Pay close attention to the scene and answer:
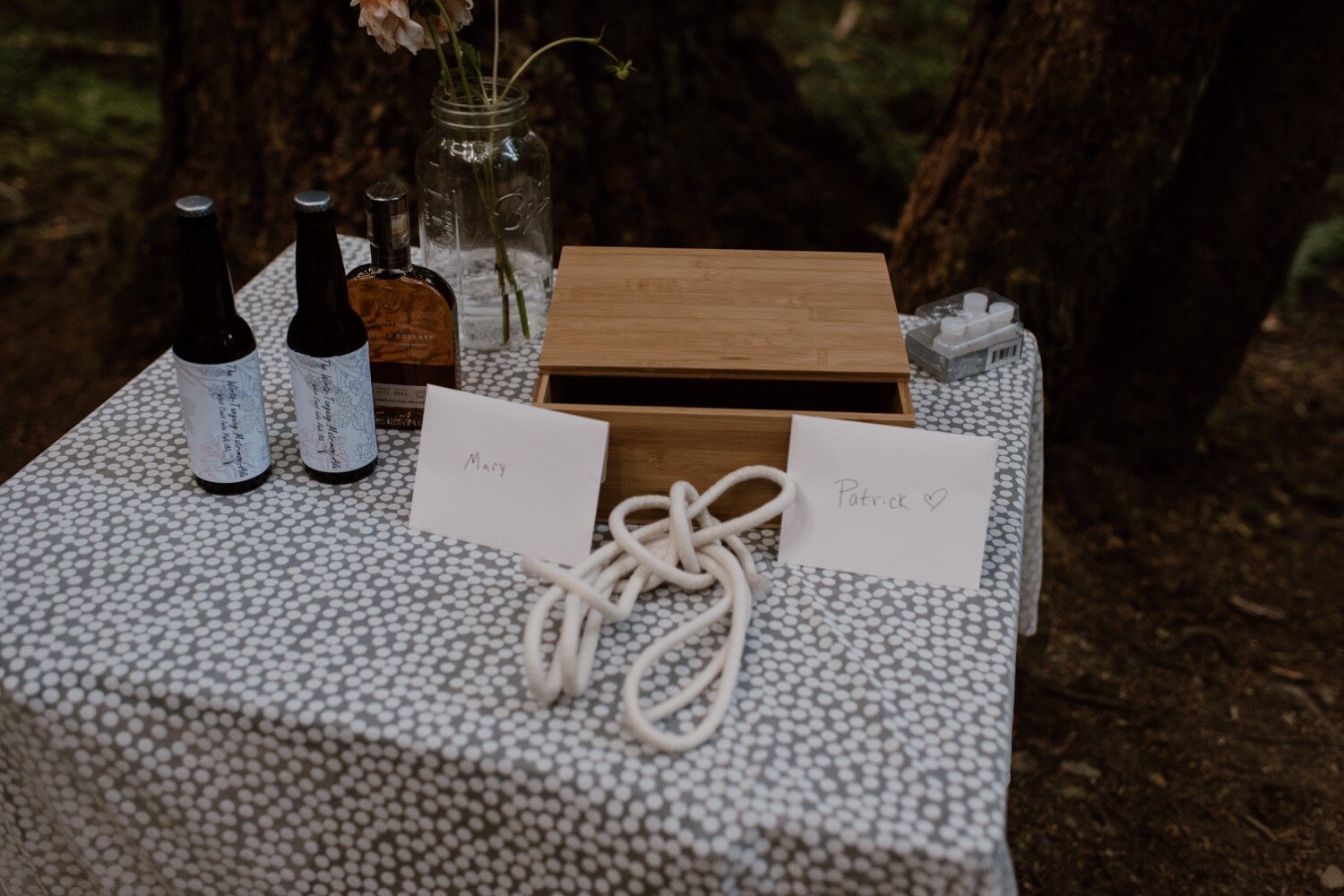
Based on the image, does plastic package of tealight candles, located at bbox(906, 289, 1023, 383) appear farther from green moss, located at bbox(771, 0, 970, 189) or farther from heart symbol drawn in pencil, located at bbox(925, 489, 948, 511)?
green moss, located at bbox(771, 0, 970, 189)

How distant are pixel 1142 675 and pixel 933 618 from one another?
1.16m

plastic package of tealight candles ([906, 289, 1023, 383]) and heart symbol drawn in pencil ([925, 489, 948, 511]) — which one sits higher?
heart symbol drawn in pencil ([925, 489, 948, 511])

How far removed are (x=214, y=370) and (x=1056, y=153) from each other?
1.43 m

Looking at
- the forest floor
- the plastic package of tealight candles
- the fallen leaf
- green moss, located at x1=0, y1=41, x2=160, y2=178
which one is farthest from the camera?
green moss, located at x1=0, y1=41, x2=160, y2=178

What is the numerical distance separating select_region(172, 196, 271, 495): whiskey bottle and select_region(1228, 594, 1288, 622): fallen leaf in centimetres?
171

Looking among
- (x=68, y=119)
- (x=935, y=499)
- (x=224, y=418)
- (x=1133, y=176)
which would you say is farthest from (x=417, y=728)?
(x=68, y=119)

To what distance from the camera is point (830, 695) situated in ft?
2.60

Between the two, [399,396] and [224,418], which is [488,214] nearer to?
[399,396]

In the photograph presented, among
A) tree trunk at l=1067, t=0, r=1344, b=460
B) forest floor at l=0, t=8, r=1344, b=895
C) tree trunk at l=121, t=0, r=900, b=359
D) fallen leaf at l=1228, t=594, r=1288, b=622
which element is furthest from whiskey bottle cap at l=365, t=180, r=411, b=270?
fallen leaf at l=1228, t=594, r=1288, b=622

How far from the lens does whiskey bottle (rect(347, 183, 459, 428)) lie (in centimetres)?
94

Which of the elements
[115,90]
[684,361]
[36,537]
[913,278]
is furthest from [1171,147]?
[115,90]

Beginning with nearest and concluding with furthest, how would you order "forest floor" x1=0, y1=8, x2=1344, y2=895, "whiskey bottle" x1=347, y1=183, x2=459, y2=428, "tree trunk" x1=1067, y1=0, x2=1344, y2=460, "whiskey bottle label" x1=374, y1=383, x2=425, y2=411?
"whiskey bottle" x1=347, y1=183, x2=459, y2=428
"whiskey bottle label" x1=374, y1=383, x2=425, y2=411
"forest floor" x1=0, y1=8, x2=1344, y2=895
"tree trunk" x1=1067, y1=0, x2=1344, y2=460

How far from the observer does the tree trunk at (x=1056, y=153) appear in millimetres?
1759

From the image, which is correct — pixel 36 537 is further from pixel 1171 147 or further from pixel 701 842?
pixel 1171 147
